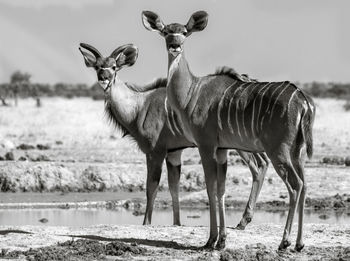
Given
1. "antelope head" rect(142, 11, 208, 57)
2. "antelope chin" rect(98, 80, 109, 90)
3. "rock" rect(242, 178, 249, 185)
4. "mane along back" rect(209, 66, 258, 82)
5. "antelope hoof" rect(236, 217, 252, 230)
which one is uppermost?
"antelope head" rect(142, 11, 208, 57)

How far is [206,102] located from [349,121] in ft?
85.1

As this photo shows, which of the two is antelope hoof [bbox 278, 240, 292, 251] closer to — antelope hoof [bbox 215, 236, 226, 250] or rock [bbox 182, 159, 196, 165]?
antelope hoof [bbox 215, 236, 226, 250]

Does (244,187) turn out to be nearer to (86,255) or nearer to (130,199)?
(130,199)

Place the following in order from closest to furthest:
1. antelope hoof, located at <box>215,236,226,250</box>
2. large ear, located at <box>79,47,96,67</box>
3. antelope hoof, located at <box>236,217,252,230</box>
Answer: antelope hoof, located at <box>215,236,226,250</box> → antelope hoof, located at <box>236,217,252,230</box> → large ear, located at <box>79,47,96,67</box>

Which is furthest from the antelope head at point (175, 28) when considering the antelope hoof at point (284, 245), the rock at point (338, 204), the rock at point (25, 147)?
the rock at point (25, 147)

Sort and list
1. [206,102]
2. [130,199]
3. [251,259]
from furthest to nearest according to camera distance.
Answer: [130,199] < [206,102] < [251,259]

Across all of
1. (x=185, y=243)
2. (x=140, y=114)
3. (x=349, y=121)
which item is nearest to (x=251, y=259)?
(x=185, y=243)

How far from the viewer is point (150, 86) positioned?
1350cm

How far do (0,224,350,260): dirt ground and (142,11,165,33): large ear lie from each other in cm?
242

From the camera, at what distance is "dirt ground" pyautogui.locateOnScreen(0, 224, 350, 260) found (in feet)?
31.1

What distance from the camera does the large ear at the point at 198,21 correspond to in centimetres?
1035

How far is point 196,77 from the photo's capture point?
10.5m

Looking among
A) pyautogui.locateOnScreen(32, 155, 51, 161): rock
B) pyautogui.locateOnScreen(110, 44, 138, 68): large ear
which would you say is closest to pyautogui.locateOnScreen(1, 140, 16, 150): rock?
pyautogui.locateOnScreen(32, 155, 51, 161): rock

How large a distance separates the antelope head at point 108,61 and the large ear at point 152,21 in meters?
2.12
